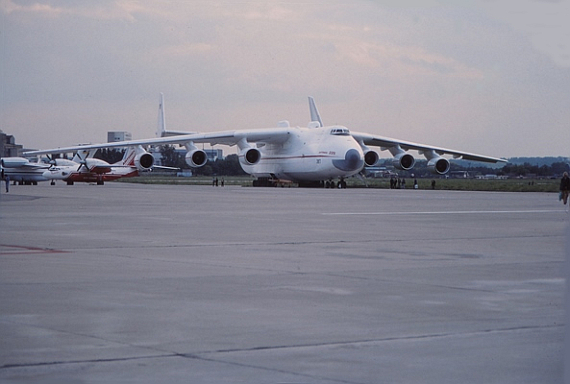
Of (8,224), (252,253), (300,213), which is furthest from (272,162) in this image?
(252,253)

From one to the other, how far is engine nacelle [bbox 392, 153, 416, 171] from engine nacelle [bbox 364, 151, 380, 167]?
5.85ft

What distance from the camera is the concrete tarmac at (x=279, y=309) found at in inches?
200

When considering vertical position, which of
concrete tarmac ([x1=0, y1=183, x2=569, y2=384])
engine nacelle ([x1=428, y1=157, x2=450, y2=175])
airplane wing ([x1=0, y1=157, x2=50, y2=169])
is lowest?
concrete tarmac ([x1=0, y1=183, x2=569, y2=384])

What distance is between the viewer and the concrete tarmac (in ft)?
16.6

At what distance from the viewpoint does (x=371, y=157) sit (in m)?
60.2

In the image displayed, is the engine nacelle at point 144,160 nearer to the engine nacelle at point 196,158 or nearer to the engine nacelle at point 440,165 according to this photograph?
the engine nacelle at point 196,158

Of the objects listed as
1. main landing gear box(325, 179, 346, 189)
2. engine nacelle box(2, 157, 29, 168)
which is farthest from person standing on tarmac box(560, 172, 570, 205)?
engine nacelle box(2, 157, 29, 168)

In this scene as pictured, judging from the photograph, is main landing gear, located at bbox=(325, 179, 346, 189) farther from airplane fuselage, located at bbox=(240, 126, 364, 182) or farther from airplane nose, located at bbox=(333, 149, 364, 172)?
airplane nose, located at bbox=(333, 149, 364, 172)

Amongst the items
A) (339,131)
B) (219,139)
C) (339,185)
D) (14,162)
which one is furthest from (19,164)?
(339,131)

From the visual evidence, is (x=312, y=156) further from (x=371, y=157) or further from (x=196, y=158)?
(x=196, y=158)

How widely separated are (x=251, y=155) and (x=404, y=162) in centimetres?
969

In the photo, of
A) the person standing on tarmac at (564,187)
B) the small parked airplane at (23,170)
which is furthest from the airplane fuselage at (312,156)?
the person standing on tarmac at (564,187)

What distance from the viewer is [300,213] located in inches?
901

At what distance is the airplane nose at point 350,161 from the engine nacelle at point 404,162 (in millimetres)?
5751
